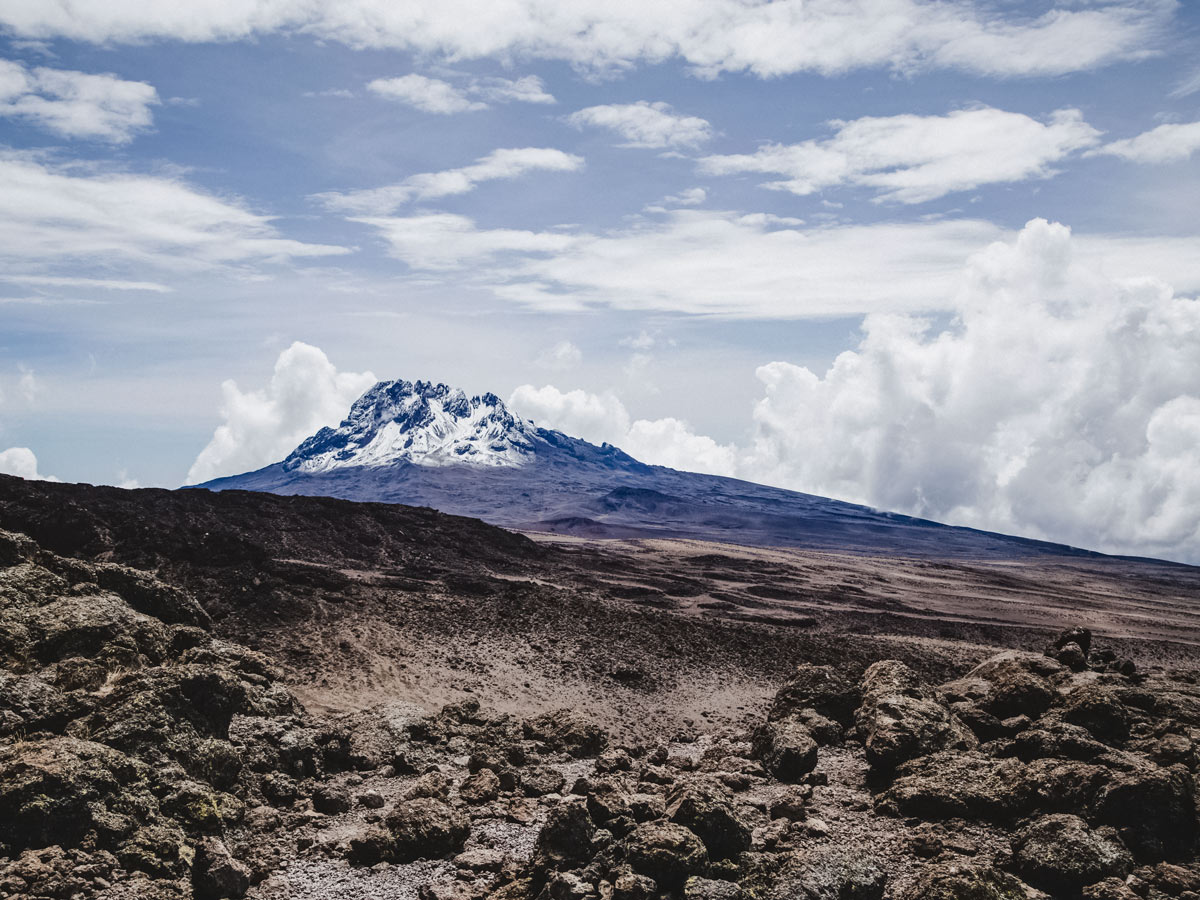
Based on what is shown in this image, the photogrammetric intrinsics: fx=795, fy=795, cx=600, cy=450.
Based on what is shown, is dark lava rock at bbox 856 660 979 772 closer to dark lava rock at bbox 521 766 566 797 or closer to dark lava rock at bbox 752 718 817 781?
dark lava rock at bbox 752 718 817 781

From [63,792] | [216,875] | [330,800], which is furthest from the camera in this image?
[330,800]

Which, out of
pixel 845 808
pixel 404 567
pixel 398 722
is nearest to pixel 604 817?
pixel 845 808

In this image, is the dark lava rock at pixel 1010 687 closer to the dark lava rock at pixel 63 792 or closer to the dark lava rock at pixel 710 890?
the dark lava rock at pixel 710 890

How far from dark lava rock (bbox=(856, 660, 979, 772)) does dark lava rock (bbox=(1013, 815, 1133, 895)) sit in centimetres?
357

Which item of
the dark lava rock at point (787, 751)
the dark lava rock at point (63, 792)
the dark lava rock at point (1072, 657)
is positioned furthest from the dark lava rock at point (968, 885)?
the dark lava rock at point (63, 792)

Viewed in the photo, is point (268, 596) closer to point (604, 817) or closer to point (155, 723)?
point (155, 723)

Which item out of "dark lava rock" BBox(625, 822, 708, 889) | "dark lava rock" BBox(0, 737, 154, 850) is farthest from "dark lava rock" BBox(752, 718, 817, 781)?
"dark lava rock" BBox(0, 737, 154, 850)

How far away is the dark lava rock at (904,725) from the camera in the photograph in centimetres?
1569

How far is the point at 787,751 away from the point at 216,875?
11.0 meters

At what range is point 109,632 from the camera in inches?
664

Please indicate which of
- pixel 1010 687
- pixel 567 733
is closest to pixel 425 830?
pixel 567 733

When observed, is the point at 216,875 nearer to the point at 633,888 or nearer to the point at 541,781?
the point at 633,888

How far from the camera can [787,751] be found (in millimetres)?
17016

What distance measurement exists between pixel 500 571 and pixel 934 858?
4133 centimetres
